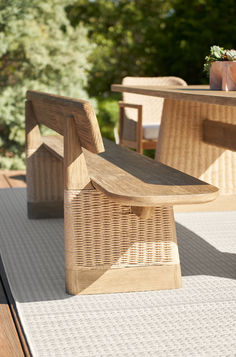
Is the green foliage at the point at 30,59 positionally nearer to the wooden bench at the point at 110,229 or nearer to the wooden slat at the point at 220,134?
the wooden slat at the point at 220,134

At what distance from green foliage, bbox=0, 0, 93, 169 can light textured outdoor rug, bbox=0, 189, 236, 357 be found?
10.7ft

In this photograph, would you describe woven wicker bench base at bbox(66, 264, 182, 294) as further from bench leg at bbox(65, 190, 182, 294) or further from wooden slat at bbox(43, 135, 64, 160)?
wooden slat at bbox(43, 135, 64, 160)

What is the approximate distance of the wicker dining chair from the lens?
4.67 m

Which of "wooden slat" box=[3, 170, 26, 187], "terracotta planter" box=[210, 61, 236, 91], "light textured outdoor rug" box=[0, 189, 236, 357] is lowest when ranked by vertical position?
"wooden slat" box=[3, 170, 26, 187]

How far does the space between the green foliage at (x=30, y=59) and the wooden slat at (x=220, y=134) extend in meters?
2.98

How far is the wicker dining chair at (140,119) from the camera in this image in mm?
4672

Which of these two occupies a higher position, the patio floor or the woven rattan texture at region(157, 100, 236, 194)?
the woven rattan texture at region(157, 100, 236, 194)

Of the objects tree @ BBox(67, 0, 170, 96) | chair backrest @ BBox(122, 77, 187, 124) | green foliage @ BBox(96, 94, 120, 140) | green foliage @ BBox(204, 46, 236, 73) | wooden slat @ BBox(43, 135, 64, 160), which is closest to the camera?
green foliage @ BBox(204, 46, 236, 73)

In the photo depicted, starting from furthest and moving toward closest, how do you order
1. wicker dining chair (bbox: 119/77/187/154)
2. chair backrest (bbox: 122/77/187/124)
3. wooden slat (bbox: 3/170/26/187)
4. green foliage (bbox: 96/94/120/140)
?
green foliage (bbox: 96/94/120/140) → chair backrest (bbox: 122/77/187/124) → wooden slat (bbox: 3/170/26/187) → wicker dining chair (bbox: 119/77/187/154)

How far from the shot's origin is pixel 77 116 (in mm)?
2443

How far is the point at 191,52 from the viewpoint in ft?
30.9

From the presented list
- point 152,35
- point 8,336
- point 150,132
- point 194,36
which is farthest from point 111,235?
point 152,35

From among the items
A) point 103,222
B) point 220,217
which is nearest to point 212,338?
point 103,222

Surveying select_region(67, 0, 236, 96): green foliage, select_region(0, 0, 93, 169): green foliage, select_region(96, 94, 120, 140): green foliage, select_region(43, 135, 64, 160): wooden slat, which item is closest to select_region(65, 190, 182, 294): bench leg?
select_region(43, 135, 64, 160): wooden slat
